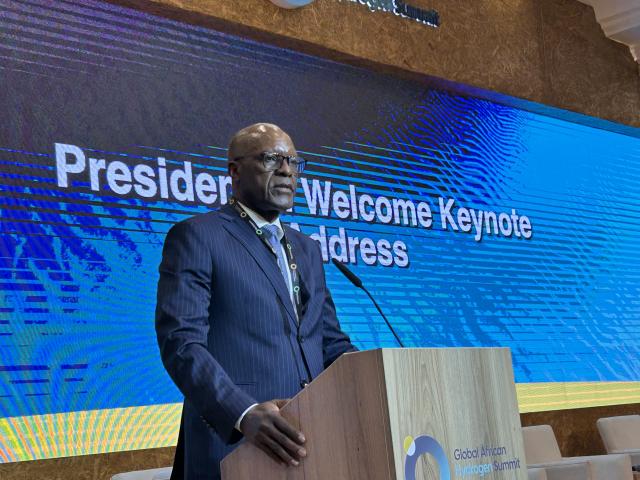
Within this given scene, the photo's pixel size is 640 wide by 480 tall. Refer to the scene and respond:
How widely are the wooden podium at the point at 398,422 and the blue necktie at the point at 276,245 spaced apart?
25.2 inches

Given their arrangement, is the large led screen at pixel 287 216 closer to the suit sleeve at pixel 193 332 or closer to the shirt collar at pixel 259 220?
the shirt collar at pixel 259 220

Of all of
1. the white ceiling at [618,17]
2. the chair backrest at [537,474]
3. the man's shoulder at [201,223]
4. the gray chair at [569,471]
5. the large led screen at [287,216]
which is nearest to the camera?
the man's shoulder at [201,223]

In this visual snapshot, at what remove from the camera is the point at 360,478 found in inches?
77.0

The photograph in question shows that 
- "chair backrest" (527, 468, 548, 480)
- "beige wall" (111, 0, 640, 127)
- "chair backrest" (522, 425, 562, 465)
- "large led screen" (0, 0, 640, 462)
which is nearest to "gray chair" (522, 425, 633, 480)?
"chair backrest" (522, 425, 562, 465)

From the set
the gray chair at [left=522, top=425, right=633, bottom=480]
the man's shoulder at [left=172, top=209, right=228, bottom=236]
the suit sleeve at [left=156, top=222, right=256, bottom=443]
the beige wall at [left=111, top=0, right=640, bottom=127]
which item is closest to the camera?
the suit sleeve at [left=156, top=222, right=256, bottom=443]

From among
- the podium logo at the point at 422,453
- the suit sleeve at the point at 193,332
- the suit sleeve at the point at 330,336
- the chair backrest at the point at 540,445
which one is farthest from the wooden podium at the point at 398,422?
the chair backrest at the point at 540,445

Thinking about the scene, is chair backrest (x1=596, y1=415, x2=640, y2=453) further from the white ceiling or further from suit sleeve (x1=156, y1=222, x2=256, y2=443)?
suit sleeve (x1=156, y1=222, x2=256, y2=443)

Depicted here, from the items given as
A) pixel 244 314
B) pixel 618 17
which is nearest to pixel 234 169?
pixel 244 314

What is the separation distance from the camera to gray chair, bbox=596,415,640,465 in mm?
6914

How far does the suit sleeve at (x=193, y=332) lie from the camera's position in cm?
219

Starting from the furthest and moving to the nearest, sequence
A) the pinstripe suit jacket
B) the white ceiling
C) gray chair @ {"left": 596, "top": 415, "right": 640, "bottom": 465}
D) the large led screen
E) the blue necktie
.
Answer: the white ceiling → gray chair @ {"left": 596, "top": 415, "right": 640, "bottom": 465} → the large led screen → the blue necktie → the pinstripe suit jacket

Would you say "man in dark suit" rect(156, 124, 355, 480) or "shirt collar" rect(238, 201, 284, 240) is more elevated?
"shirt collar" rect(238, 201, 284, 240)

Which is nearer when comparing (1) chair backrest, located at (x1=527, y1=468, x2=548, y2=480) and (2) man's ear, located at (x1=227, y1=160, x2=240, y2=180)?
(2) man's ear, located at (x1=227, y1=160, x2=240, y2=180)

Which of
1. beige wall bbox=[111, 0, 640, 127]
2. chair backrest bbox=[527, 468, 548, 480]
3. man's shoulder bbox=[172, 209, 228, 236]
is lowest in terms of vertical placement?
chair backrest bbox=[527, 468, 548, 480]
